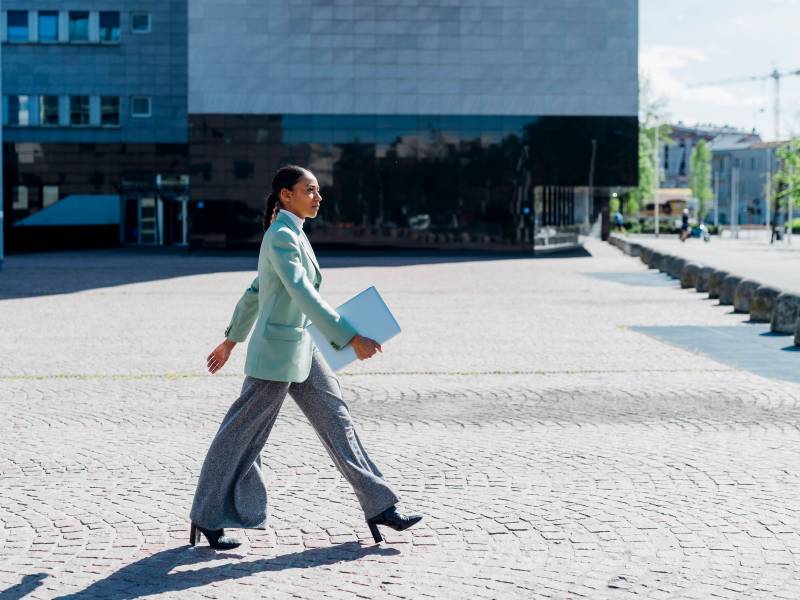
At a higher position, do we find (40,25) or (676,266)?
(40,25)

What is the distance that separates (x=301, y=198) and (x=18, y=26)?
63.0 metres

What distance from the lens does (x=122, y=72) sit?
6562 centimetres

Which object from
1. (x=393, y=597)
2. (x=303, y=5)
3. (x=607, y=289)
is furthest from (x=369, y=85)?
(x=393, y=597)

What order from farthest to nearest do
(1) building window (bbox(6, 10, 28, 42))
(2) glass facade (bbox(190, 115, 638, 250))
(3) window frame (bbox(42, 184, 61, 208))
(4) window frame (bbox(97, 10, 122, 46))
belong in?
(3) window frame (bbox(42, 184, 61, 208)) < (4) window frame (bbox(97, 10, 122, 46)) < (1) building window (bbox(6, 10, 28, 42)) < (2) glass facade (bbox(190, 115, 638, 250))

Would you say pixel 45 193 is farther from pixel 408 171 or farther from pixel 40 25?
pixel 408 171

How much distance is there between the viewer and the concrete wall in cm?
5291

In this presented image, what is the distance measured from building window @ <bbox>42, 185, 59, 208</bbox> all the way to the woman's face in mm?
63089

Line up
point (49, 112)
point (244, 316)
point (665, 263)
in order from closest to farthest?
point (244, 316)
point (665, 263)
point (49, 112)

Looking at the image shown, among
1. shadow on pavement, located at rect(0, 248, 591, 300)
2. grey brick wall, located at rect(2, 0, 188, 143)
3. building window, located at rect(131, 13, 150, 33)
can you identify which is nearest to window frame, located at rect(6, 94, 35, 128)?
grey brick wall, located at rect(2, 0, 188, 143)

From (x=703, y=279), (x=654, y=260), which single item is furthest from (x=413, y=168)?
(x=703, y=279)

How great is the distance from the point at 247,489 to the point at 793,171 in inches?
3042

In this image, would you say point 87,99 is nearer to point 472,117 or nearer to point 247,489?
point 472,117

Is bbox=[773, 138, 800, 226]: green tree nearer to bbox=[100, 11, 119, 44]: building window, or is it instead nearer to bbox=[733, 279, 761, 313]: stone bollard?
bbox=[100, 11, 119, 44]: building window

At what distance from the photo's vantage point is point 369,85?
53094mm
